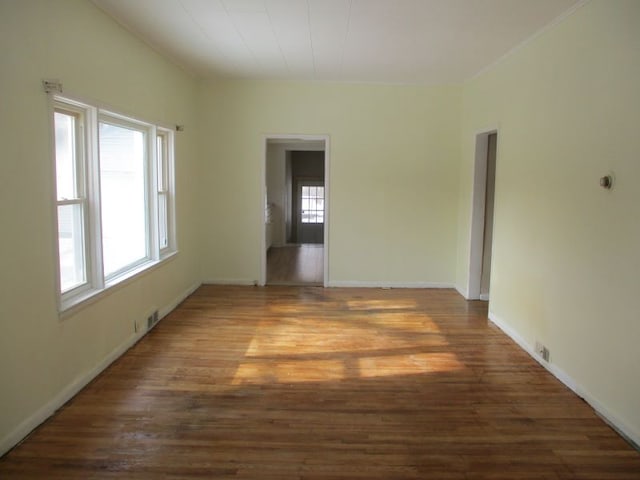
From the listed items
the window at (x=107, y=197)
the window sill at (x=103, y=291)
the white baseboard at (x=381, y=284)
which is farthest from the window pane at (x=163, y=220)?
the white baseboard at (x=381, y=284)

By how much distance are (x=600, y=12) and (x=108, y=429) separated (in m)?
3.99

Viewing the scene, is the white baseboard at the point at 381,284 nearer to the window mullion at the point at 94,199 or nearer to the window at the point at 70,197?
the window mullion at the point at 94,199

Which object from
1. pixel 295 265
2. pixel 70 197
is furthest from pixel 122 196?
pixel 295 265

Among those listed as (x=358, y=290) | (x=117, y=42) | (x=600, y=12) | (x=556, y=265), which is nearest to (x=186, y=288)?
(x=358, y=290)

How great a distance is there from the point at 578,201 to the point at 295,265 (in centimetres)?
530

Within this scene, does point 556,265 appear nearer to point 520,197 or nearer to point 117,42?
point 520,197

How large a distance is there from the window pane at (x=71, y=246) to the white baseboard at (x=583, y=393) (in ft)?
11.7

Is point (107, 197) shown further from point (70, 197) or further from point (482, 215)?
point (482, 215)

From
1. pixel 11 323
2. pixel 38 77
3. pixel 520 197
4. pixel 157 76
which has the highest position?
pixel 157 76

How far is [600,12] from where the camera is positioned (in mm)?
3016

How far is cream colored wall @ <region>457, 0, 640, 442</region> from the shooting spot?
108 inches

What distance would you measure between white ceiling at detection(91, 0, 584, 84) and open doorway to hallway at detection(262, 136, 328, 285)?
1.40m

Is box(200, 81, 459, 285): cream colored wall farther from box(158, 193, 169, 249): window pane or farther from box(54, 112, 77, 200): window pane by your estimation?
box(54, 112, 77, 200): window pane

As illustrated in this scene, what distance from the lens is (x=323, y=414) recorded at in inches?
117
